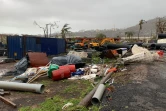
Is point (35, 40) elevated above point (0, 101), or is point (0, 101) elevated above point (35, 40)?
point (35, 40)

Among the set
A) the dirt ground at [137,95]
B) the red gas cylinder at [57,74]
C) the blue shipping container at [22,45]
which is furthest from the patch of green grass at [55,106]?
the blue shipping container at [22,45]

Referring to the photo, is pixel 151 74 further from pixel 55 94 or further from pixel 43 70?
pixel 43 70

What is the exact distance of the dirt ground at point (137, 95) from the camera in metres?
4.78

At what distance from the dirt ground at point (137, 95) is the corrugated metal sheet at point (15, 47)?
10406 mm

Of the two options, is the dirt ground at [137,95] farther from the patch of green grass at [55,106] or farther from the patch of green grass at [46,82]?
the patch of green grass at [46,82]

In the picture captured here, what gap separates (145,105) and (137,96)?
2.05 ft

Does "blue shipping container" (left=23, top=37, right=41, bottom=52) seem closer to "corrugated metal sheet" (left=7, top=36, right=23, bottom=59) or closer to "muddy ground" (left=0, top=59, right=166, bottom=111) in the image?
"corrugated metal sheet" (left=7, top=36, right=23, bottom=59)

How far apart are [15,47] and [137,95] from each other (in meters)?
12.5

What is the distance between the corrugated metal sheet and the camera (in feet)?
52.1

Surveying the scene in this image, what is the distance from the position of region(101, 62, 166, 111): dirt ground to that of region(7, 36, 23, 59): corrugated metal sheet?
34.1 ft

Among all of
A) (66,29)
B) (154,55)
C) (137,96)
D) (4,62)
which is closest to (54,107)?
(137,96)

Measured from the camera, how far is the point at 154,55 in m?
11.4

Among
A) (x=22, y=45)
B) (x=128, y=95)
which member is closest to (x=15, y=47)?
(x=22, y=45)

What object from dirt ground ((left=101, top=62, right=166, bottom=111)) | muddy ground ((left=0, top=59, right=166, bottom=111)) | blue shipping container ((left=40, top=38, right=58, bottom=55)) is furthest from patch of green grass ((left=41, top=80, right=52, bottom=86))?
blue shipping container ((left=40, top=38, right=58, bottom=55))
